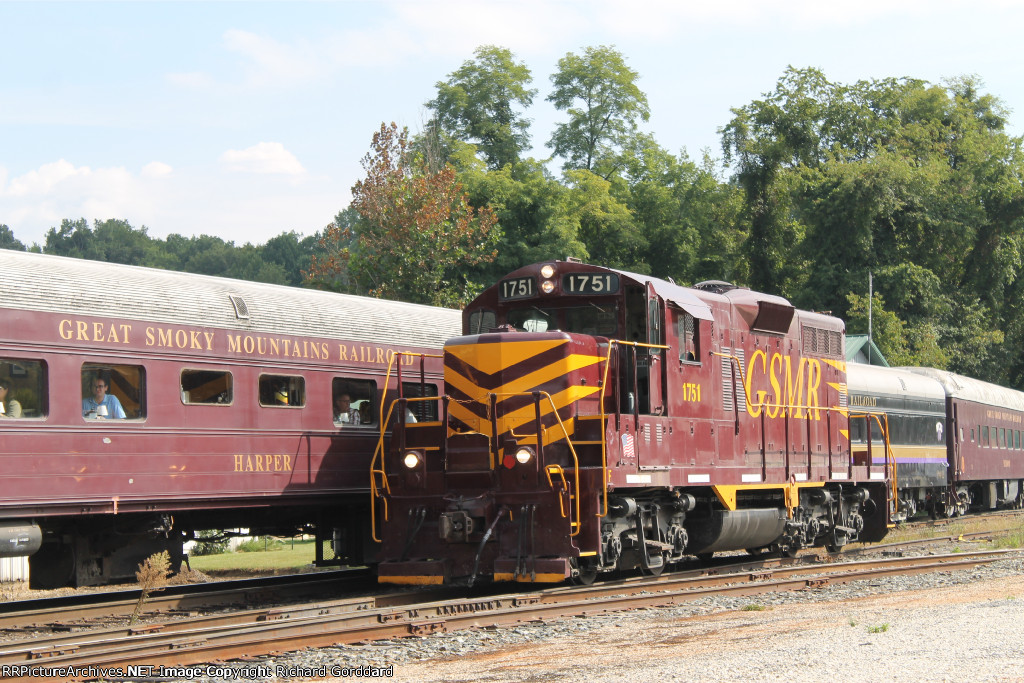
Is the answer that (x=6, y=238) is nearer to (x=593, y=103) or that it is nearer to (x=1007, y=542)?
(x=593, y=103)

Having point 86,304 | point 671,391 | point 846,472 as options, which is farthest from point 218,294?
point 846,472

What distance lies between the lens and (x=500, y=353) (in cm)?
1260

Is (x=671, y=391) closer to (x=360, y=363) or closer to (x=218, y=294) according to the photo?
(x=360, y=363)

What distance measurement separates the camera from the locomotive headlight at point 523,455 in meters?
12.1

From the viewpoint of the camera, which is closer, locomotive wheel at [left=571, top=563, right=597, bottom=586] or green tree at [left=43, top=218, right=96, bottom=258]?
locomotive wheel at [left=571, top=563, right=597, bottom=586]

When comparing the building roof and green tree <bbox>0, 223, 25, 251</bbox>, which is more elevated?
green tree <bbox>0, 223, 25, 251</bbox>

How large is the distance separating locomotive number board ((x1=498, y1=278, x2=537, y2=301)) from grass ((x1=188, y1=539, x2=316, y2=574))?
7.96 metres

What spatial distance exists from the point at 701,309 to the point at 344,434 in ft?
17.0

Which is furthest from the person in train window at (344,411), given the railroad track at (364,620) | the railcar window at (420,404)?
→ the railroad track at (364,620)

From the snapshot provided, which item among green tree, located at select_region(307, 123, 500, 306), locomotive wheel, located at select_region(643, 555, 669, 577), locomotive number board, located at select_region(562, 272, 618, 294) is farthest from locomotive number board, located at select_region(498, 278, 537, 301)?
green tree, located at select_region(307, 123, 500, 306)

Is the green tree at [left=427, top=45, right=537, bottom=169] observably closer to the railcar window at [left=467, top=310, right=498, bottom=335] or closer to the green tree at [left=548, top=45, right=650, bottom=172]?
the green tree at [left=548, top=45, right=650, bottom=172]

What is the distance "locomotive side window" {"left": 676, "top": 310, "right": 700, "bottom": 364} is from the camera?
1367cm

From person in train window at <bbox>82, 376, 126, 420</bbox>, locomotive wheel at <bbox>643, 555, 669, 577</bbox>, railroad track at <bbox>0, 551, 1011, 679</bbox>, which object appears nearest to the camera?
railroad track at <bbox>0, 551, 1011, 679</bbox>

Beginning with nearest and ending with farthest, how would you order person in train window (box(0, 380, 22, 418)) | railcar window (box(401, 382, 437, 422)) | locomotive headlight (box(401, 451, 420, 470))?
person in train window (box(0, 380, 22, 418)), locomotive headlight (box(401, 451, 420, 470)), railcar window (box(401, 382, 437, 422))
